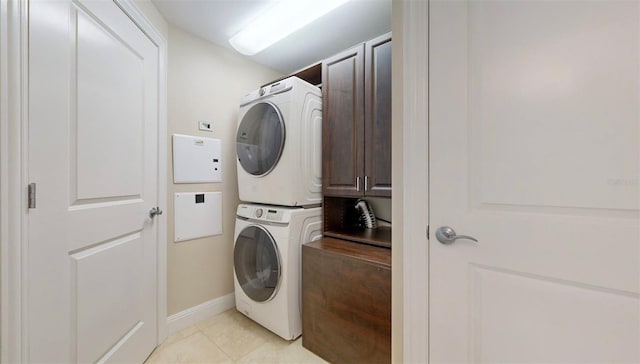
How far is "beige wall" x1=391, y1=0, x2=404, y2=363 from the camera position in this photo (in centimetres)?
105

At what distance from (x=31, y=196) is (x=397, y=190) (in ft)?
4.47

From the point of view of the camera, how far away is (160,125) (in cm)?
164

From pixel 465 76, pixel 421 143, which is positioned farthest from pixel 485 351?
pixel 465 76

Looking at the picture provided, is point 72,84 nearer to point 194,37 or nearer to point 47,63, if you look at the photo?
→ point 47,63

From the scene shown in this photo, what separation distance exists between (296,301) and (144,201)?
1168 mm

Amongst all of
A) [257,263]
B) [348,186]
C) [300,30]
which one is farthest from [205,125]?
[348,186]

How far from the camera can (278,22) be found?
5.47 feet

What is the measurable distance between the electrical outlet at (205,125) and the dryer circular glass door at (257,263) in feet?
2.98

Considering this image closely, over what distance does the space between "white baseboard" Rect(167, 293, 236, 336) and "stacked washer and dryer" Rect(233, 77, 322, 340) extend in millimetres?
283

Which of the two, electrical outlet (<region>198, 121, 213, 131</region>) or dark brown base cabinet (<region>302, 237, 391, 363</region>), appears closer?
dark brown base cabinet (<region>302, 237, 391, 363</region>)

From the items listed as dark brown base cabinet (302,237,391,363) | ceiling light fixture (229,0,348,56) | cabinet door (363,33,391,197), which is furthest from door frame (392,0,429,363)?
ceiling light fixture (229,0,348,56)

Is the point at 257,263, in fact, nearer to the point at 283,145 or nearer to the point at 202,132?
the point at 283,145

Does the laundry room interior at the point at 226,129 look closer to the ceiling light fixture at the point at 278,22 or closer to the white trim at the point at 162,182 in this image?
the white trim at the point at 162,182

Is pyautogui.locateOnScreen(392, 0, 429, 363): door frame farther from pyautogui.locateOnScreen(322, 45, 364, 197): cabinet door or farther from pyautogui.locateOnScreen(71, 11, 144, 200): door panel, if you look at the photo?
pyautogui.locateOnScreen(71, 11, 144, 200): door panel
